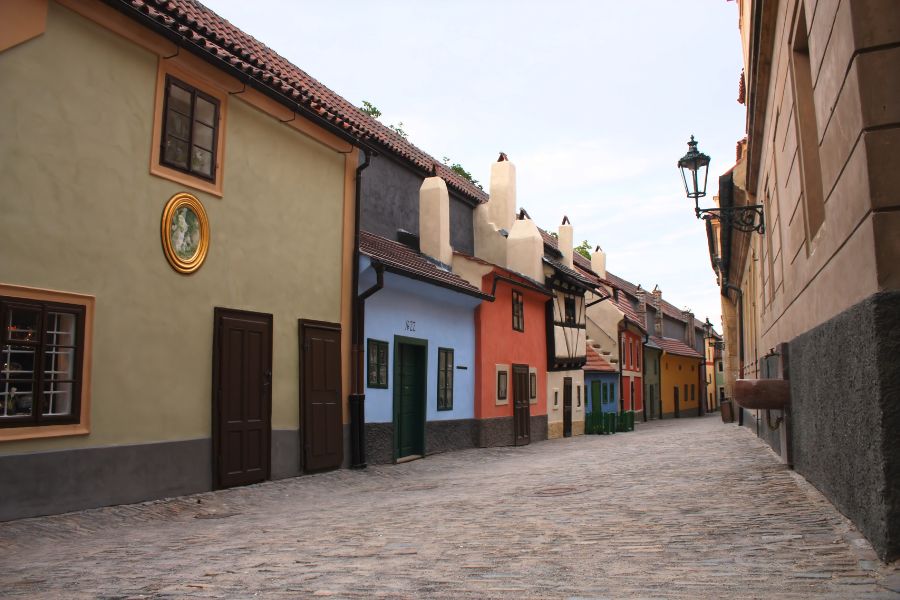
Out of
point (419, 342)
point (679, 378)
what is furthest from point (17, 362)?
point (679, 378)

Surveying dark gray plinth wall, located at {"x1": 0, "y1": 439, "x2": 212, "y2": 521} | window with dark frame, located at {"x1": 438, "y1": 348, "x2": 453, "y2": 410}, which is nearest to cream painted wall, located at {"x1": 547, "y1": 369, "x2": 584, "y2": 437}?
window with dark frame, located at {"x1": 438, "y1": 348, "x2": 453, "y2": 410}

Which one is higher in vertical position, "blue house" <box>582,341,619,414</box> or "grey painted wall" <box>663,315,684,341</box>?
"grey painted wall" <box>663,315,684,341</box>

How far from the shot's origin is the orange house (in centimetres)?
1954

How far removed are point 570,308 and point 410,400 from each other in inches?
455

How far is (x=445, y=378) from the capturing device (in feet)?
57.9

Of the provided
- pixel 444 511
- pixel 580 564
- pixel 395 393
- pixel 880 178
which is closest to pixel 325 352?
pixel 395 393

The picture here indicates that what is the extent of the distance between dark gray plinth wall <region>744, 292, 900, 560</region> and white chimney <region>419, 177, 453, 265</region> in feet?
43.1

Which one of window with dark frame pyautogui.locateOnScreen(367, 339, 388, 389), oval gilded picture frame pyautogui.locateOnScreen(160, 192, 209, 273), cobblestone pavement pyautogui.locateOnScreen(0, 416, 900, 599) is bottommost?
cobblestone pavement pyautogui.locateOnScreen(0, 416, 900, 599)

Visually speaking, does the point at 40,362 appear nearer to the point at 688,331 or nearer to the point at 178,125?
the point at 178,125

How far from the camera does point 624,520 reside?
6.88 metres

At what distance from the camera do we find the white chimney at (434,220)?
19.4m

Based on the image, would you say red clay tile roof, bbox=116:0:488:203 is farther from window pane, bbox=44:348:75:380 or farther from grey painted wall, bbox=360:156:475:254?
window pane, bbox=44:348:75:380

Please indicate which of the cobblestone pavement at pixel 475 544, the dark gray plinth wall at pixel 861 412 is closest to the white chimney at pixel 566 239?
the cobblestone pavement at pixel 475 544

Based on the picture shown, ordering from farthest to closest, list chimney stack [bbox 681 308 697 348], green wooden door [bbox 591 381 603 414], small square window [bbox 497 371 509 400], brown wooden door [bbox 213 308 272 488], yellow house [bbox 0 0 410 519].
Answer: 1. chimney stack [bbox 681 308 697 348]
2. green wooden door [bbox 591 381 603 414]
3. small square window [bbox 497 371 509 400]
4. brown wooden door [bbox 213 308 272 488]
5. yellow house [bbox 0 0 410 519]
